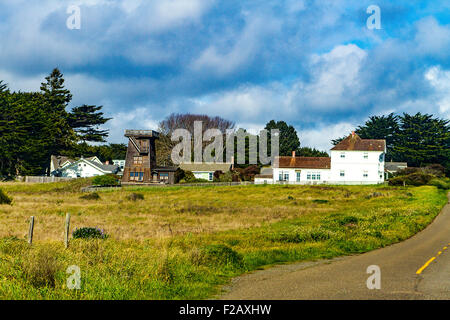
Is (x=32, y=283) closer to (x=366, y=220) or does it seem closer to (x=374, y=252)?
(x=374, y=252)

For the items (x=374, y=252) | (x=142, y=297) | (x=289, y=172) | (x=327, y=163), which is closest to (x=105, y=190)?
(x=289, y=172)

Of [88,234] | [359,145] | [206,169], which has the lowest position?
[88,234]

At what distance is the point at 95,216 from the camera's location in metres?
34.8

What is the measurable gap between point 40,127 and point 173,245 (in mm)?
77058

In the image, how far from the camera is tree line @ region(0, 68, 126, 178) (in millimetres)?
84125

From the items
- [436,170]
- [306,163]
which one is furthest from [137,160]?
[436,170]

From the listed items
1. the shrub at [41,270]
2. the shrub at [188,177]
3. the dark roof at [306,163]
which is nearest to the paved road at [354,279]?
the shrub at [41,270]

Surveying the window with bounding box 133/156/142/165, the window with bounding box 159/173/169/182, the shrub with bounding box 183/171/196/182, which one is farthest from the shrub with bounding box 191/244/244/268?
the window with bounding box 133/156/142/165

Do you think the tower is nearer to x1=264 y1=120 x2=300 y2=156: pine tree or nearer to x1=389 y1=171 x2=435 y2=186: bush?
x1=389 y1=171 x2=435 y2=186: bush

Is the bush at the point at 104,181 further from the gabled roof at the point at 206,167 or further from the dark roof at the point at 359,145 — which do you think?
the dark roof at the point at 359,145

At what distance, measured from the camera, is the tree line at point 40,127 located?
276 ft

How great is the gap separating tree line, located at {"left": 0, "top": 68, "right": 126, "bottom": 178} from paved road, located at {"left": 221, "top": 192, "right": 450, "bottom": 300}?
75206 mm

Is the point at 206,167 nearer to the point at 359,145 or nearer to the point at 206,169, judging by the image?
the point at 206,169

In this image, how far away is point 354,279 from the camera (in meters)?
14.1
